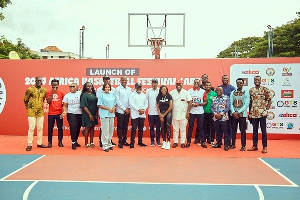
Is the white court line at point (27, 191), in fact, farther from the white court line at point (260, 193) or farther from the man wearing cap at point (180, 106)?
the man wearing cap at point (180, 106)

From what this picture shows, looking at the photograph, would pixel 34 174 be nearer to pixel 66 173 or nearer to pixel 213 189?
pixel 66 173

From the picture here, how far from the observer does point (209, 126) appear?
28.7 feet

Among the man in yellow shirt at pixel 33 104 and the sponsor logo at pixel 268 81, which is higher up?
the sponsor logo at pixel 268 81

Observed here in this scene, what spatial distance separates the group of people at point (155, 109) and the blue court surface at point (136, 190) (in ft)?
8.60

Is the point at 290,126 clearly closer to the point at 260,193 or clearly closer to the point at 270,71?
the point at 270,71

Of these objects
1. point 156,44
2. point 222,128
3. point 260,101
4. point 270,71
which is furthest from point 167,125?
point 156,44

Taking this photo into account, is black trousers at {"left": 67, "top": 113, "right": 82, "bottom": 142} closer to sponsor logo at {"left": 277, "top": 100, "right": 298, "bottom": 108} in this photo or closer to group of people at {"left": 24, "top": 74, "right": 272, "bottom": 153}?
group of people at {"left": 24, "top": 74, "right": 272, "bottom": 153}

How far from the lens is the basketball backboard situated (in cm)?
1238

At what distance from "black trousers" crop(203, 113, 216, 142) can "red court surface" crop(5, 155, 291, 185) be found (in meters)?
1.59

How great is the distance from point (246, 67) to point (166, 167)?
503 centimetres

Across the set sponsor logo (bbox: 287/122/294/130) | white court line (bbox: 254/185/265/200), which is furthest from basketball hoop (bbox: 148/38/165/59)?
white court line (bbox: 254/185/265/200)

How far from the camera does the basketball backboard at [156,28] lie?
12.4 m

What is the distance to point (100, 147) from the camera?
27.7 ft

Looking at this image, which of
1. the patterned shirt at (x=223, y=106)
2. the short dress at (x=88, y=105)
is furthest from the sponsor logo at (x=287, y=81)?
the short dress at (x=88, y=105)
